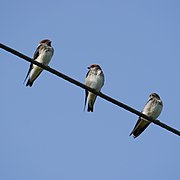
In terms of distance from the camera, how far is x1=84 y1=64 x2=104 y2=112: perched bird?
9.46 m

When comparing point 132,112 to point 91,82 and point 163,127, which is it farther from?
point 91,82

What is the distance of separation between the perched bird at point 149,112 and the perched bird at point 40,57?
6.50 feet

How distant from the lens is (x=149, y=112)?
957 centimetres

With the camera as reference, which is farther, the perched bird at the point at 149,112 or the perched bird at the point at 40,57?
the perched bird at the point at 40,57

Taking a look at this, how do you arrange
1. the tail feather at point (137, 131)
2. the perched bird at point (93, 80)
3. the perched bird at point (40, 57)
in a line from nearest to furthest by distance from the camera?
the tail feather at point (137, 131) < the perched bird at point (93, 80) < the perched bird at point (40, 57)

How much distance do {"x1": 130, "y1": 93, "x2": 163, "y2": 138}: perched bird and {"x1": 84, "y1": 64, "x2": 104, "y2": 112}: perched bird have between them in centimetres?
92

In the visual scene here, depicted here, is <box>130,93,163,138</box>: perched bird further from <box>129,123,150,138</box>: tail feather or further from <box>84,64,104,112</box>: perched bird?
<box>84,64,104,112</box>: perched bird

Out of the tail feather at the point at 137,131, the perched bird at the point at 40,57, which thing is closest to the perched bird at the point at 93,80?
the perched bird at the point at 40,57

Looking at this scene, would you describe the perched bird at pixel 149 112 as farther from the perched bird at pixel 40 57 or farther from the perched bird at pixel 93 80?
the perched bird at pixel 40 57

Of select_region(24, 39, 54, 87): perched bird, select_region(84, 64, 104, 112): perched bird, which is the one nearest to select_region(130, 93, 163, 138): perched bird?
select_region(84, 64, 104, 112): perched bird

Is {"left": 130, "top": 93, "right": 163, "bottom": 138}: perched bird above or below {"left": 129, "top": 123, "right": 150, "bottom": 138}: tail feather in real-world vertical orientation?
above

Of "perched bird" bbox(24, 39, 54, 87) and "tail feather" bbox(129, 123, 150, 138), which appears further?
"perched bird" bbox(24, 39, 54, 87)

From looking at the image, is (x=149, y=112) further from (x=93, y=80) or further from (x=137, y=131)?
(x=93, y=80)

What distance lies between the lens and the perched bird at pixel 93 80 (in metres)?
9.46
